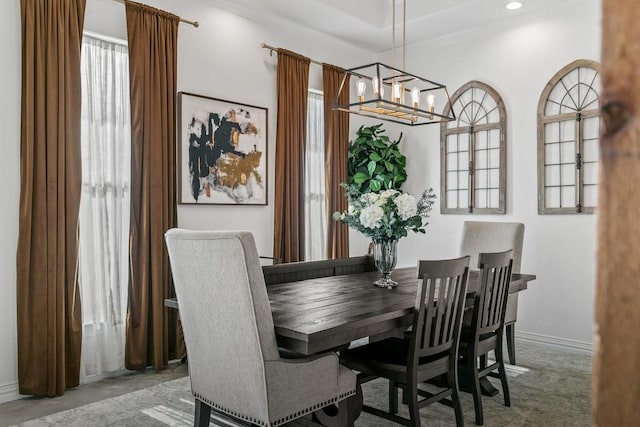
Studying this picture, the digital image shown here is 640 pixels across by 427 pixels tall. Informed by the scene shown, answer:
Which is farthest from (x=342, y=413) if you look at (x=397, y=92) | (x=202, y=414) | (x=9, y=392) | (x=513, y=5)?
(x=513, y=5)

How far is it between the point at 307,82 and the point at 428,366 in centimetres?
326

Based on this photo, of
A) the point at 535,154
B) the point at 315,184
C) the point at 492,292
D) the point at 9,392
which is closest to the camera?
the point at 492,292

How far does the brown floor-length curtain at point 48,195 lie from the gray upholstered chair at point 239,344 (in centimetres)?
140

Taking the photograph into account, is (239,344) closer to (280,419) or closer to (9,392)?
(280,419)

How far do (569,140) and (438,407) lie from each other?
8.88ft

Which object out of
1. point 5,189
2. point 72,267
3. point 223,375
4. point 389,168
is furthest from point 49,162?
point 389,168

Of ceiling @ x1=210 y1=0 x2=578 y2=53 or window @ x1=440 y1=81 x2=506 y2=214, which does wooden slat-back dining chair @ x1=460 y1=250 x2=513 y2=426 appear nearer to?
window @ x1=440 y1=81 x2=506 y2=214

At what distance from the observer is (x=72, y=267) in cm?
335

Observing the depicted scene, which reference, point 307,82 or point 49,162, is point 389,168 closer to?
point 307,82

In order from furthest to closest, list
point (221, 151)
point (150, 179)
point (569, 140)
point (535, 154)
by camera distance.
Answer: point (535, 154), point (569, 140), point (221, 151), point (150, 179)

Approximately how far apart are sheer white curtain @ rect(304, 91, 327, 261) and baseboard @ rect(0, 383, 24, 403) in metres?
2.70

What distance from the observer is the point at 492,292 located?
9.55 ft

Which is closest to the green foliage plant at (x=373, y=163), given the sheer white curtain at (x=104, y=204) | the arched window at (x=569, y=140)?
the arched window at (x=569, y=140)

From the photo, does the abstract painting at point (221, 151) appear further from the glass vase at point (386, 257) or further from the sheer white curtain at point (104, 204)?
the glass vase at point (386, 257)
